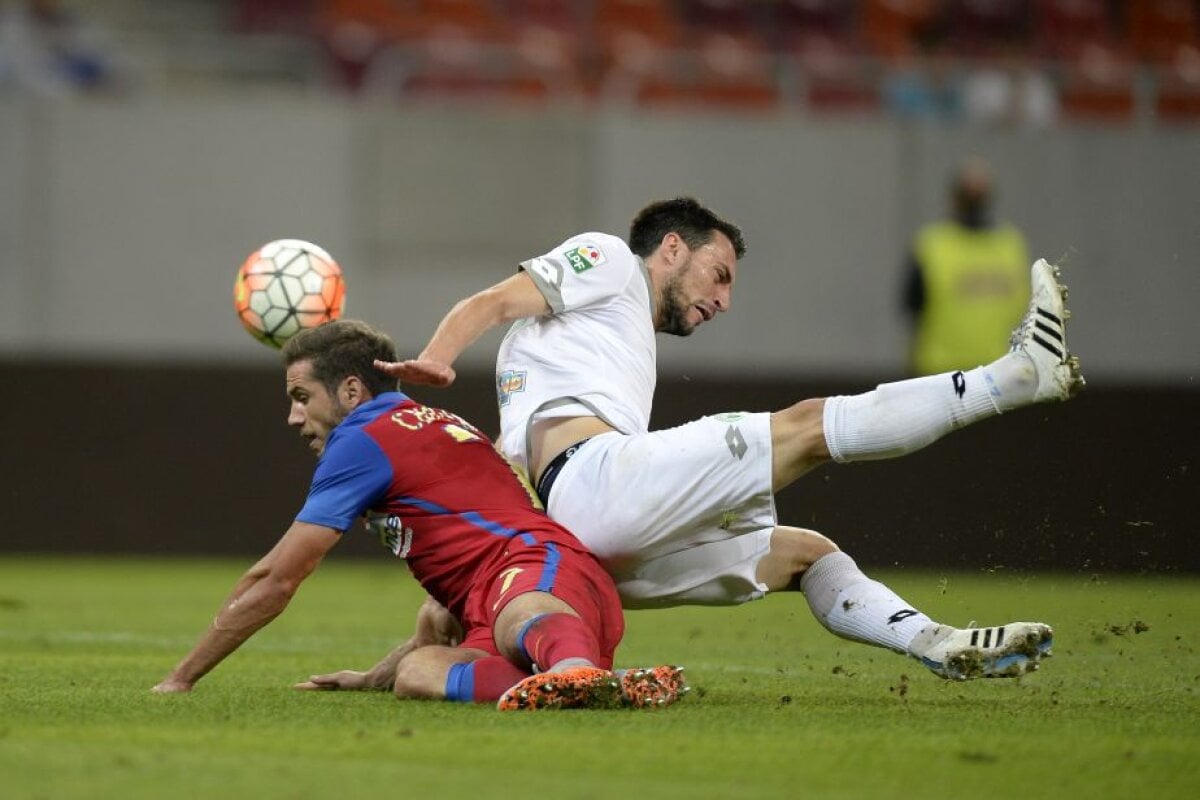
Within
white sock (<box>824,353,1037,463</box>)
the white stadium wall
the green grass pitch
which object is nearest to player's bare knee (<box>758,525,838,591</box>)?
the green grass pitch

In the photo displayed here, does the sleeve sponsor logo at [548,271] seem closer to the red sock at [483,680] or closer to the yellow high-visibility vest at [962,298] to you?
the red sock at [483,680]

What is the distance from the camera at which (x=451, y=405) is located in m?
12.3

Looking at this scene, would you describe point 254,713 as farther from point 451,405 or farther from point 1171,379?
point 1171,379

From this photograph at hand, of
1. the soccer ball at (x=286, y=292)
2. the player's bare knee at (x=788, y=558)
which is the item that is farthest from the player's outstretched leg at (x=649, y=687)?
the soccer ball at (x=286, y=292)

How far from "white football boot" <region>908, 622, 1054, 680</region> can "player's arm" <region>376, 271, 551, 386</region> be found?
1520mm

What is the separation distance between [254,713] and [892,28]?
12.0 meters

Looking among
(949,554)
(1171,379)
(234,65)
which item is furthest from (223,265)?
(1171,379)

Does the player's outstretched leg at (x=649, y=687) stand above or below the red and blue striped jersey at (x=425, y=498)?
below

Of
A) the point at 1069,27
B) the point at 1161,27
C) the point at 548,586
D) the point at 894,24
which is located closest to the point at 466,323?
the point at 548,586

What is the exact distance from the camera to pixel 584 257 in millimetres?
5859

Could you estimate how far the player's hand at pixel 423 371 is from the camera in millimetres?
5145

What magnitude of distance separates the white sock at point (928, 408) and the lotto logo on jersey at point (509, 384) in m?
1.10

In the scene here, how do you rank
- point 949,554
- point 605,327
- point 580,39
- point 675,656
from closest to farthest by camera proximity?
point 605,327
point 675,656
point 949,554
point 580,39

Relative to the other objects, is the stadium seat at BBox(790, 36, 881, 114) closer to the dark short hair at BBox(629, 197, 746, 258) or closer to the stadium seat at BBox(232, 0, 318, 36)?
the stadium seat at BBox(232, 0, 318, 36)
